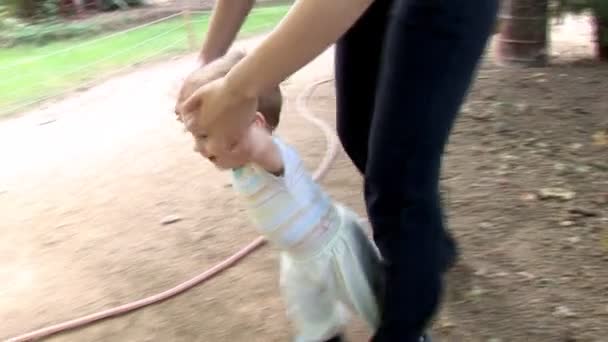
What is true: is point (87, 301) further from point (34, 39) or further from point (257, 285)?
point (34, 39)

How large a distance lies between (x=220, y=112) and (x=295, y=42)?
0.16 m

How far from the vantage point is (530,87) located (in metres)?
3.24

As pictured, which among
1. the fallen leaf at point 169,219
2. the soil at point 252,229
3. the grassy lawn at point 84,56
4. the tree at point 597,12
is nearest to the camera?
the soil at point 252,229

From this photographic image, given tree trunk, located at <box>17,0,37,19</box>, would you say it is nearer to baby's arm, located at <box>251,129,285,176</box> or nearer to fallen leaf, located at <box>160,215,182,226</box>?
fallen leaf, located at <box>160,215,182,226</box>

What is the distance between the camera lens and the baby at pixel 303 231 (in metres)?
1.29

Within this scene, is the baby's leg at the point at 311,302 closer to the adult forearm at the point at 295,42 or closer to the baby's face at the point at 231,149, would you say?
the baby's face at the point at 231,149

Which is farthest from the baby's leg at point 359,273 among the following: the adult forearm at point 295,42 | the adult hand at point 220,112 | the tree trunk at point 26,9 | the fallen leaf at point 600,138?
the tree trunk at point 26,9

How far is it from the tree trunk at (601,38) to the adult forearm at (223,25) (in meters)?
2.64

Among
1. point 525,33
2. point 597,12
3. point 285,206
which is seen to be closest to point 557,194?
point 285,206

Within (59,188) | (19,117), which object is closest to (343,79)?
(59,188)

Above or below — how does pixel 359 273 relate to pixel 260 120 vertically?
below

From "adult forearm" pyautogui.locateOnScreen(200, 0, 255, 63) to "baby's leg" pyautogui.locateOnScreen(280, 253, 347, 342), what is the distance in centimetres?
43

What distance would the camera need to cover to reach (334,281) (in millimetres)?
1368

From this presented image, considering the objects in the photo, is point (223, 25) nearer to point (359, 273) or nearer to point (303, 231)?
point (303, 231)
